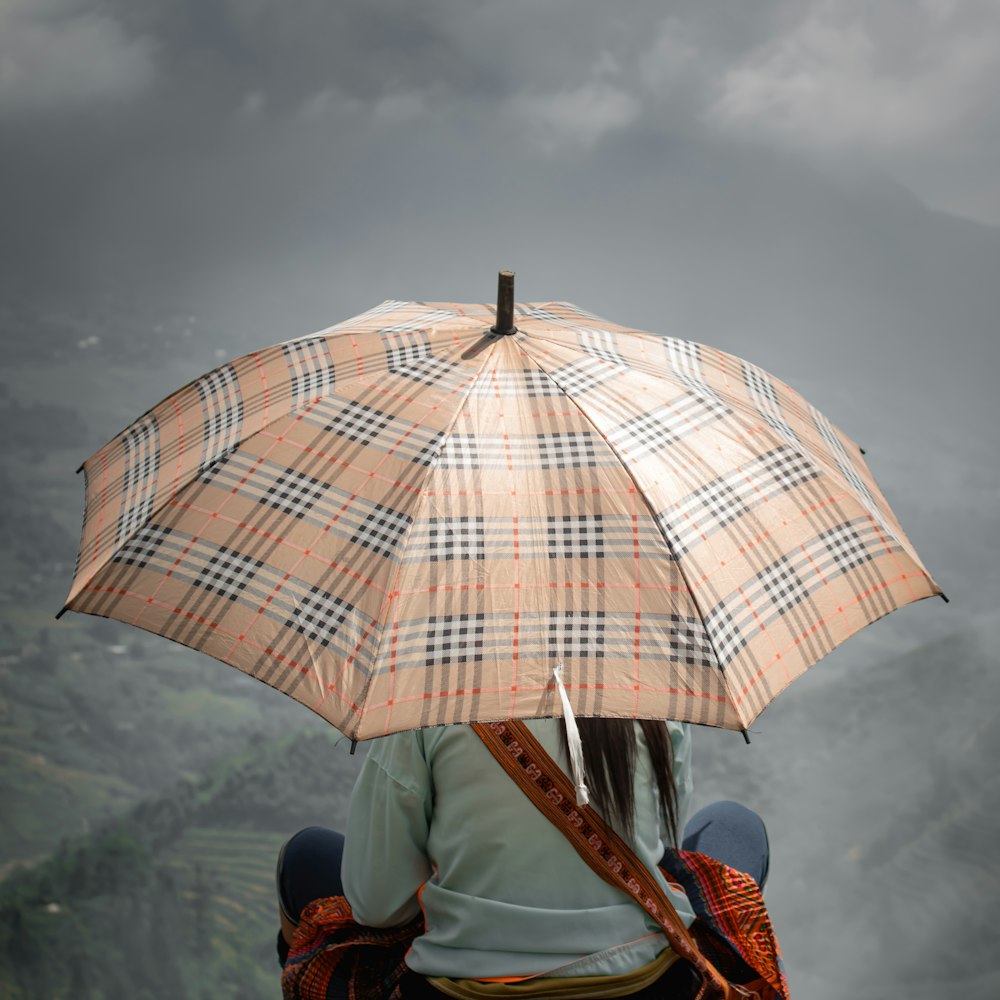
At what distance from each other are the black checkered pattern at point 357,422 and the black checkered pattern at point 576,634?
0.71ft

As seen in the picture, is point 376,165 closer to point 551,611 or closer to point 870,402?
point 870,402

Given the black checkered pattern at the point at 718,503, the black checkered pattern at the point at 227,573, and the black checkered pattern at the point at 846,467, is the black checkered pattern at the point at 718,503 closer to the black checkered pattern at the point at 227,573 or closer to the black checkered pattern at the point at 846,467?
the black checkered pattern at the point at 846,467

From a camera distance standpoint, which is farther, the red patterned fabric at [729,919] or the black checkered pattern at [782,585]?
the red patterned fabric at [729,919]

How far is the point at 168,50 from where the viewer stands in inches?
144

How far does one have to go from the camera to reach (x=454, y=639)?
796 millimetres

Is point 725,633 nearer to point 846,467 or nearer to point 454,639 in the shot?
point 454,639

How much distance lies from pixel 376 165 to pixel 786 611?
346 cm

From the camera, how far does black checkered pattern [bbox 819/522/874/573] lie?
3.04ft

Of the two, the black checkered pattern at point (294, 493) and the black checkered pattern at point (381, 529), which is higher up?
the black checkered pattern at point (294, 493)

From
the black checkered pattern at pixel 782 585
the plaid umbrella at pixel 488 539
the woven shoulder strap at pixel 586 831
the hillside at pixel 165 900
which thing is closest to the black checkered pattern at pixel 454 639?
the plaid umbrella at pixel 488 539

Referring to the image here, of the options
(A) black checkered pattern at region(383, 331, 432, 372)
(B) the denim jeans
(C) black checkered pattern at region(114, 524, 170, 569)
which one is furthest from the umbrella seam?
(B) the denim jeans


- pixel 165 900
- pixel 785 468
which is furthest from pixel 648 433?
pixel 165 900

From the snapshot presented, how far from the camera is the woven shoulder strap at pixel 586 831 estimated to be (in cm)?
92

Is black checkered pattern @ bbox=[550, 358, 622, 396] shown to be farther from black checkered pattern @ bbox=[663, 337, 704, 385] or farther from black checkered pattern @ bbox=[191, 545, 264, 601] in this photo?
black checkered pattern @ bbox=[191, 545, 264, 601]
